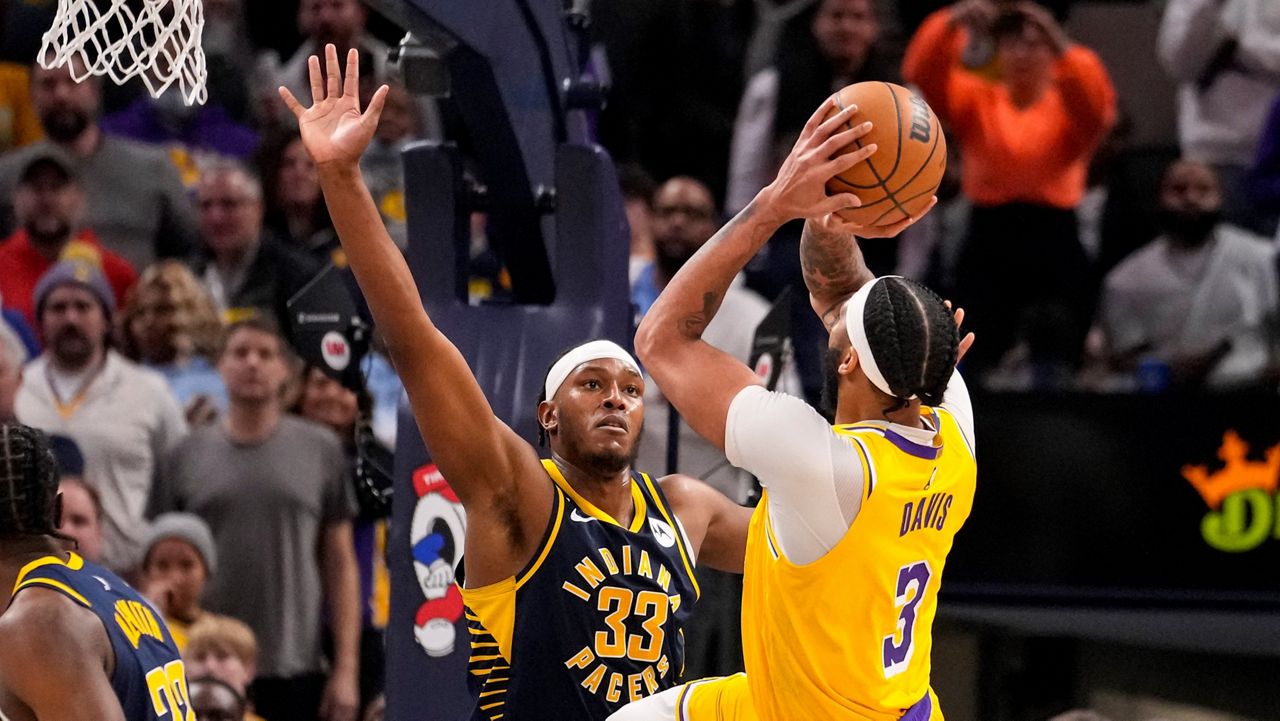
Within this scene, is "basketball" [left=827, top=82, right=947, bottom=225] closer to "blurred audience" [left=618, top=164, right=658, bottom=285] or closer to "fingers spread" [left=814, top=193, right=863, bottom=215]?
"fingers spread" [left=814, top=193, right=863, bottom=215]

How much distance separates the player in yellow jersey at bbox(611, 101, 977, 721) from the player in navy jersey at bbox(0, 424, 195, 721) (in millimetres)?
1273

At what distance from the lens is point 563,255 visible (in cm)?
631

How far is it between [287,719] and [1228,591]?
3761 mm

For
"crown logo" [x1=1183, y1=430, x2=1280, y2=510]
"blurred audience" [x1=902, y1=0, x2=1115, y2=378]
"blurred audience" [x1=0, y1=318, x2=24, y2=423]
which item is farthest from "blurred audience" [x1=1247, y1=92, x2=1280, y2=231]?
"blurred audience" [x1=0, y1=318, x2=24, y2=423]

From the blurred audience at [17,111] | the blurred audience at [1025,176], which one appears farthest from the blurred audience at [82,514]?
the blurred audience at [1025,176]

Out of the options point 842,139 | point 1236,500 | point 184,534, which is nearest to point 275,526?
point 184,534

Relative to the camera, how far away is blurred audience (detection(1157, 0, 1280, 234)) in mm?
9500

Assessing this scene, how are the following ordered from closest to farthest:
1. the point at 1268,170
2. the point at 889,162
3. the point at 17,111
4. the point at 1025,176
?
the point at 889,162
the point at 1025,176
the point at 1268,170
the point at 17,111

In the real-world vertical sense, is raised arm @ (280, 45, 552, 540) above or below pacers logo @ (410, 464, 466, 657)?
above

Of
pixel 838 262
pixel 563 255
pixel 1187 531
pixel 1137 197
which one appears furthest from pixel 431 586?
pixel 1137 197

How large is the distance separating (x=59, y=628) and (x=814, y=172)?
82.6 inches

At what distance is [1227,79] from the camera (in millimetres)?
9625

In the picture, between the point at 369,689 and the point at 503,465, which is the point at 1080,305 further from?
the point at 503,465

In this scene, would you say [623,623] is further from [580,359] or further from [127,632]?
[127,632]
